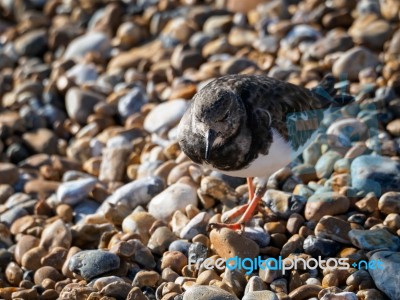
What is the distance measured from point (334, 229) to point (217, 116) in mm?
1107

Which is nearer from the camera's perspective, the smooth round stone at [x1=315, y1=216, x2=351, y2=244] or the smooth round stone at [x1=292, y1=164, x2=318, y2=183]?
the smooth round stone at [x1=315, y1=216, x2=351, y2=244]

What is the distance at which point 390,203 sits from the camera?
5.12 m

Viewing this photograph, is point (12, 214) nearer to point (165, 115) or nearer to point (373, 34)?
point (165, 115)

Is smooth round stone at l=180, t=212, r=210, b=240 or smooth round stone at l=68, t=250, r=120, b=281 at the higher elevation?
smooth round stone at l=68, t=250, r=120, b=281

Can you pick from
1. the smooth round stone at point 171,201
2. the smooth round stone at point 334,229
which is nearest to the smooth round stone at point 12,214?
the smooth round stone at point 171,201

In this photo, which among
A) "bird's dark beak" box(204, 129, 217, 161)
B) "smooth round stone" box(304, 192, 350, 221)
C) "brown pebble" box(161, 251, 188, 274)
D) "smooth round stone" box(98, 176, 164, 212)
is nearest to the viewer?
"bird's dark beak" box(204, 129, 217, 161)

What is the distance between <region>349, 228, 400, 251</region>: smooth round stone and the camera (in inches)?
189

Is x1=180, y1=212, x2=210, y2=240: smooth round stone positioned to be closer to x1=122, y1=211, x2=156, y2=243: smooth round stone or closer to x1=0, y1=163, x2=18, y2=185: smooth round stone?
x1=122, y1=211, x2=156, y2=243: smooth round stone

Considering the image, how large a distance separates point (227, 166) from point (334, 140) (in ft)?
4.86

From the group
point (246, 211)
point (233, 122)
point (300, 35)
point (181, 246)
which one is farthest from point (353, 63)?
point (181, 246)

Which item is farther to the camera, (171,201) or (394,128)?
(394,128)

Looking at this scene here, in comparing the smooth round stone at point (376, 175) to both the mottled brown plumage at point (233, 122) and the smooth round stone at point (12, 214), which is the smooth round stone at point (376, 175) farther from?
the smooth round stone at point (12, 214)
